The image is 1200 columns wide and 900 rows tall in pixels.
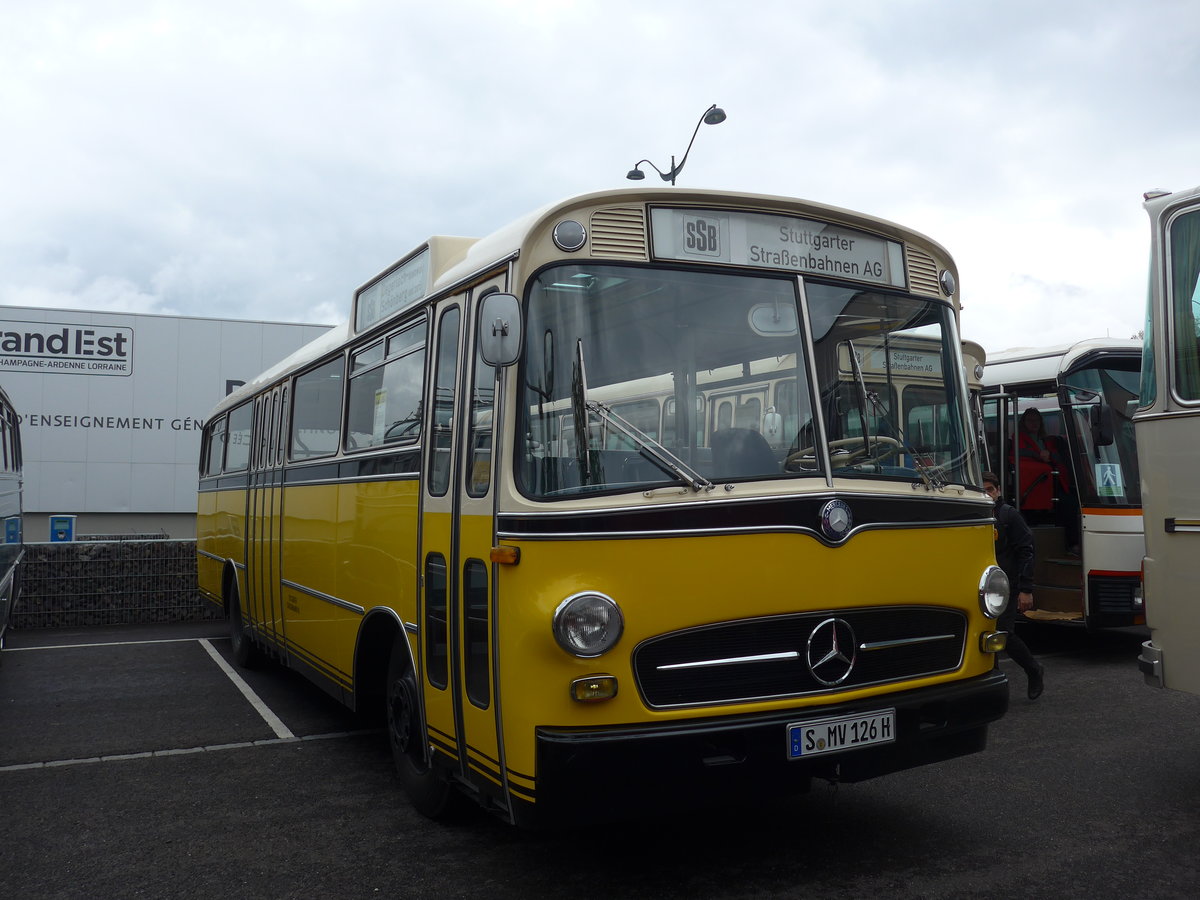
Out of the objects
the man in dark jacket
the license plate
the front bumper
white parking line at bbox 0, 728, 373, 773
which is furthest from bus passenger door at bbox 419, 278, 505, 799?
the man in dark jacket

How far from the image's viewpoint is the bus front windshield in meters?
4.09

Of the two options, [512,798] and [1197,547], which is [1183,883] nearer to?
[1197,547]

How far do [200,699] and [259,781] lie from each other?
9.48 feet

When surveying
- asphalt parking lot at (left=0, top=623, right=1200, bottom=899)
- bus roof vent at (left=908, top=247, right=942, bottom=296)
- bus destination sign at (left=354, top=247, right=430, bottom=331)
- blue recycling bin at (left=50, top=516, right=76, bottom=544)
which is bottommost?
asphalt parking lot at (left=0, top=623, right=1200, bottom=899)

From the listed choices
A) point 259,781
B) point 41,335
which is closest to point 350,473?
point 259,781

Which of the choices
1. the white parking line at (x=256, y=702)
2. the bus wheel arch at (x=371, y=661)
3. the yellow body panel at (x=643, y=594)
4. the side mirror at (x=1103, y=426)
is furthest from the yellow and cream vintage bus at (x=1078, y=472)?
the white parking line at (x=256, y=702)

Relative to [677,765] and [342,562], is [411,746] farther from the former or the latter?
[677,765]

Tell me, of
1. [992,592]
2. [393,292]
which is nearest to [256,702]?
[393,292]

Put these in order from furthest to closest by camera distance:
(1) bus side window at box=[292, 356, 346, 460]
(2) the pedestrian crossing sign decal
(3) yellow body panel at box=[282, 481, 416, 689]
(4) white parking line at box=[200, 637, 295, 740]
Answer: (2) the pedestrian crossing sign decal < (4) white parking line at box=[200, 637, 295, 740] < (1) bus side window at box=[292, 356, 346, 460] < (3) yellow body panel at box=[282, 481, 416, 689]

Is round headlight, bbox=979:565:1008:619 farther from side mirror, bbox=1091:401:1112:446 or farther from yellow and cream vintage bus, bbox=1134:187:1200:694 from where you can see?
side mirror, bbox=1091:401:1112:446

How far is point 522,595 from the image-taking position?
3.99 m

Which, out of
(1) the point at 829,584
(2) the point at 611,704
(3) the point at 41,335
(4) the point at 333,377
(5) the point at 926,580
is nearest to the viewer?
(2) the point at 611,704

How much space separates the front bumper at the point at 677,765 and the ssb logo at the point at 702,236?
1.87 metres

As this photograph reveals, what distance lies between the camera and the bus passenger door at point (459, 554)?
14.1 ft
